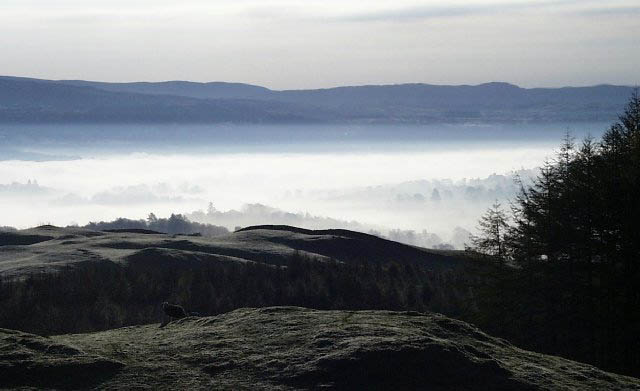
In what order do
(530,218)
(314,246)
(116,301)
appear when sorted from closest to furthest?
(530,218), (116,301), (314,246)

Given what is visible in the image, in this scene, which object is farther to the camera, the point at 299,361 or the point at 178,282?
the point at 178,282

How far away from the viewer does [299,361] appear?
14773 mm

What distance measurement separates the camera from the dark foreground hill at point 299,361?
46.3 feet

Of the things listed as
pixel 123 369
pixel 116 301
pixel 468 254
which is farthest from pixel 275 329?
pixel 116 301

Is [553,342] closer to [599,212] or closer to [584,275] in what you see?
[584,275]

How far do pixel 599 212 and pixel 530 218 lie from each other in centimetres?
631

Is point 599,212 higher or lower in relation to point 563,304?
higher

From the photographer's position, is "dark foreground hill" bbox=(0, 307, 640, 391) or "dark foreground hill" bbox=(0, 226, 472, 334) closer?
"dark foreground hill" bbox=(0, 307, 640, 391)

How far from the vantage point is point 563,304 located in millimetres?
41969

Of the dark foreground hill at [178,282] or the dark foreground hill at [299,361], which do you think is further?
the dark foreground hill at [178,282]

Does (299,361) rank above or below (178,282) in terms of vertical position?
above

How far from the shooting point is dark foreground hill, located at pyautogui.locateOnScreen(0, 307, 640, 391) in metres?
14.1

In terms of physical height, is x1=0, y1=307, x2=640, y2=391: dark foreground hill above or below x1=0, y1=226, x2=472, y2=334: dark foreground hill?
above

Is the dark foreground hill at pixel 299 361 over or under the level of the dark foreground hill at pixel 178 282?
over
